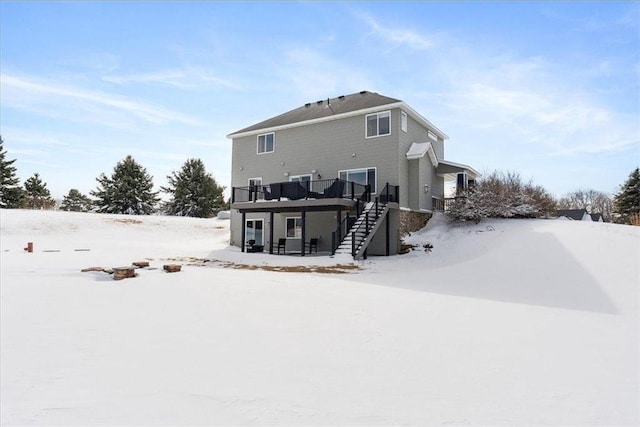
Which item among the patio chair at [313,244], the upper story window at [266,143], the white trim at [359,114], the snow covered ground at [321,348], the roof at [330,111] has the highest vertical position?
the roof at [330,111]

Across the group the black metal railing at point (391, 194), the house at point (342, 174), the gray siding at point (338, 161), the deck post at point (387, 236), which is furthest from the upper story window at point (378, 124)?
the deck post at point (387, 236)

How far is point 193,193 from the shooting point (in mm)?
46469

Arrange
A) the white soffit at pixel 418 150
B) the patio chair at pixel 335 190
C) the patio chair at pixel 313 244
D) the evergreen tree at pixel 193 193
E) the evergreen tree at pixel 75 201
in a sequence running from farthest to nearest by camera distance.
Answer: the evergreen tree at pixel 75 201, the evergreen tree at pixel 193 193, the patio chair at pixel 313 244, the white soffit at pixel 418 150, the patio chair at pixel 335 190

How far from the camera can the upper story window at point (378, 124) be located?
19.5 metres

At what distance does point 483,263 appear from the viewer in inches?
523

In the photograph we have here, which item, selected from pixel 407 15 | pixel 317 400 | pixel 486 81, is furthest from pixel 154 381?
pixel 486 81

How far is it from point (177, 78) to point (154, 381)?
14.5 metres

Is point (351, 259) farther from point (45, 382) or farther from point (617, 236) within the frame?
point (45, 382)

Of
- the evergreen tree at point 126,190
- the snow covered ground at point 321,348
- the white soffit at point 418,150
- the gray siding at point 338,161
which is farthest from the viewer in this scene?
the evergreen tree at point 126,190

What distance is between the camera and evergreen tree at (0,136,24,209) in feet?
129

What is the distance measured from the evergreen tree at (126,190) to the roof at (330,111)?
84.8 feet

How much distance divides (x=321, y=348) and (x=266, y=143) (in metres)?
20.6

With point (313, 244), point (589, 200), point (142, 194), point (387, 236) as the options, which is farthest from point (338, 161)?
point (589, 200)

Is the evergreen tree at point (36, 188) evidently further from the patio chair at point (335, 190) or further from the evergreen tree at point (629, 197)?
the evergreen tree at point (629, 197)
